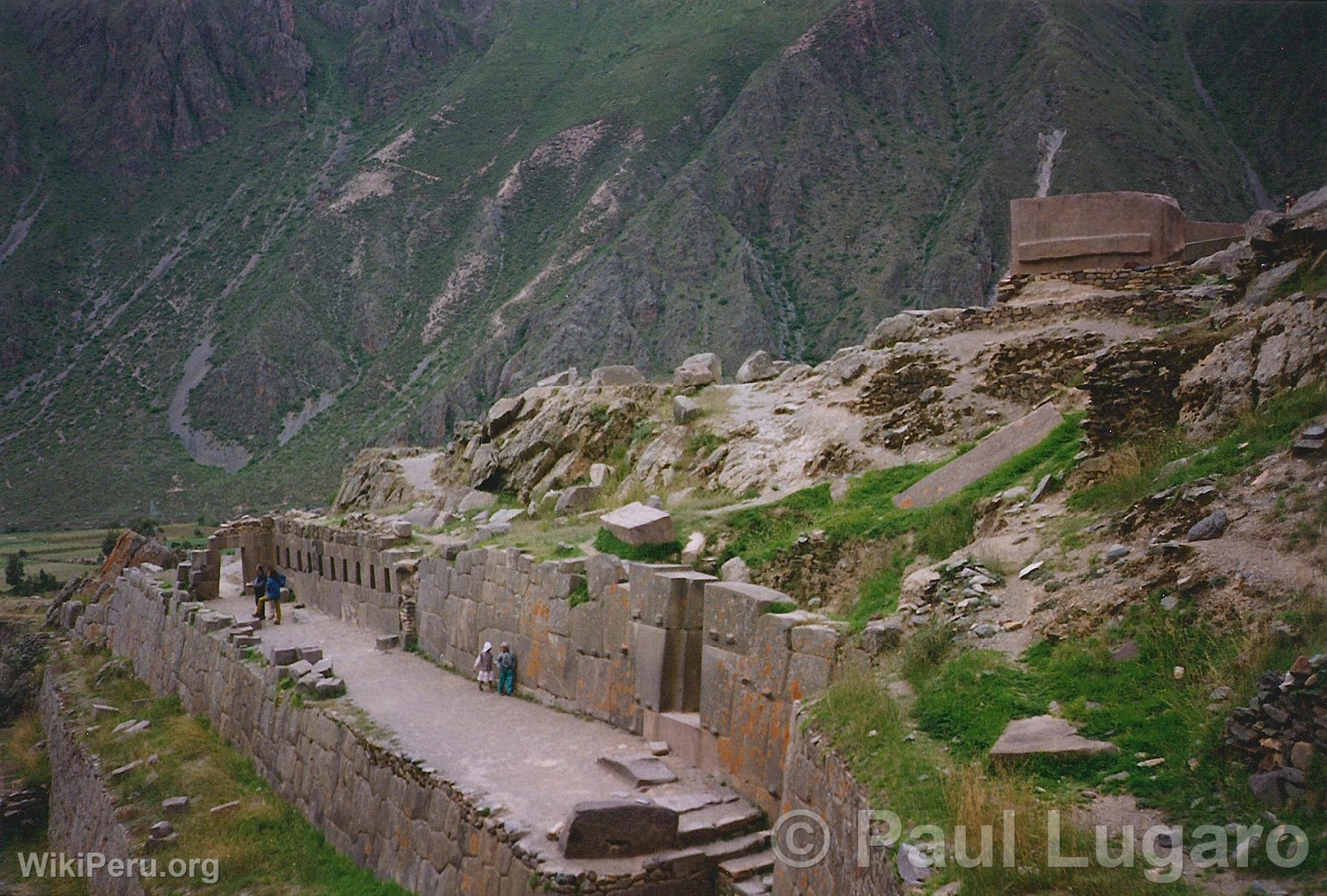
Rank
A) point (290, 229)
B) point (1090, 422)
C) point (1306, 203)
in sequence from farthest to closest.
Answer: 1. point (290, 229)
2. point (1306, 203)
3. point (1090, 422)

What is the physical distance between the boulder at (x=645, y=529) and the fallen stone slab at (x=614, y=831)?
5286mm

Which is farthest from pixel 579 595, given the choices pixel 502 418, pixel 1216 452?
pixel 502 418

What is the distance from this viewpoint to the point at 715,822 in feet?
31.8

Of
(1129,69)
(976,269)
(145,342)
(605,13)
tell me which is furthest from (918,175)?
(145,342)

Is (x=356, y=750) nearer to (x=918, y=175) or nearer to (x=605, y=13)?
(x=918, y=175)

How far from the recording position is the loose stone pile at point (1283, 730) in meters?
5.20

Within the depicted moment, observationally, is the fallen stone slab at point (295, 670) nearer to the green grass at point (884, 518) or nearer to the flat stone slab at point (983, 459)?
the green grass at point (884, 518)

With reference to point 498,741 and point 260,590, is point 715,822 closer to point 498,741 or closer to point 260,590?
point 498,741

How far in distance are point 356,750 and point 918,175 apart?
5917 centimetres

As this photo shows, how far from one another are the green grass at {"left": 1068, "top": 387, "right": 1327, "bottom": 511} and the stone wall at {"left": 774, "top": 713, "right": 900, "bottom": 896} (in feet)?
10.0

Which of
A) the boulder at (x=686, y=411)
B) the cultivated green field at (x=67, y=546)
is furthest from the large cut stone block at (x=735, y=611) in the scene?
the cultivated green field at (x=67, y=546)

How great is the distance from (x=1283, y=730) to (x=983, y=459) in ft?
25.1

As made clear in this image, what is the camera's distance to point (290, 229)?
85.9 metres

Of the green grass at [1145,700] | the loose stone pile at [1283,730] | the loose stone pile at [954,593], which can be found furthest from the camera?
the loose stone pile at [954,593]
